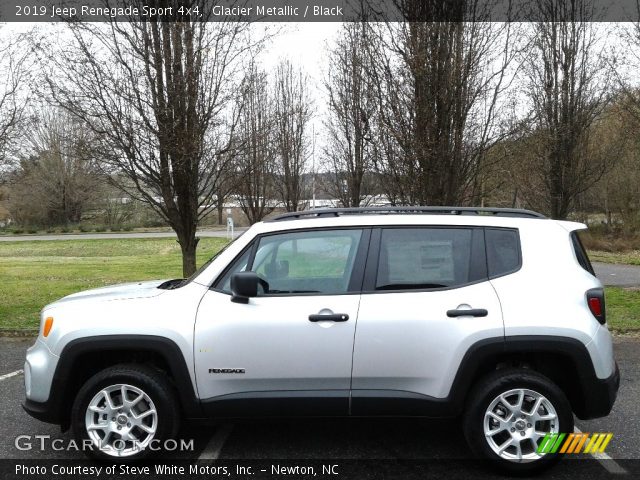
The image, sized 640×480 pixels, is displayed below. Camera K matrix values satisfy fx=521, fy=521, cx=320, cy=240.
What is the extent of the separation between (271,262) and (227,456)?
138cm

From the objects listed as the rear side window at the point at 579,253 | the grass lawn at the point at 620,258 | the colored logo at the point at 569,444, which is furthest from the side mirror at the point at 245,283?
the grass lawn at the point at 620,258

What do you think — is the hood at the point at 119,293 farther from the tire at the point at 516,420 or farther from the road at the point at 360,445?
the tire at the point at 516,420

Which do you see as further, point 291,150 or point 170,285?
point 291,150

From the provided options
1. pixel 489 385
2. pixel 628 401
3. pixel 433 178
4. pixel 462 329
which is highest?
pixel 433 178

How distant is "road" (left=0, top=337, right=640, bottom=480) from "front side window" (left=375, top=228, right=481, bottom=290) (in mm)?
1035

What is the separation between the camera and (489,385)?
A: 3.35m

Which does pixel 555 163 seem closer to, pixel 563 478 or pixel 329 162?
pixel 329 162

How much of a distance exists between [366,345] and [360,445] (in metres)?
0.94

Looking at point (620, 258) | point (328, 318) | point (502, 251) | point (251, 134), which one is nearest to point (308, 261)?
point (328, 318)

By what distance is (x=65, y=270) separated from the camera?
16938 mm

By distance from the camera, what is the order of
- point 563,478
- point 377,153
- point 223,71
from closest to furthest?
point 563,478, point 223,71, point 377,153

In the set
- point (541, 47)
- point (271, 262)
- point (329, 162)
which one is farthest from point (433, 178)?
point (329, 162)

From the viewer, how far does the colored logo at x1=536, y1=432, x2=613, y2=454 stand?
3.30 metres

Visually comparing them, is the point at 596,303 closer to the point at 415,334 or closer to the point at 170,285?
the point at 415,334
